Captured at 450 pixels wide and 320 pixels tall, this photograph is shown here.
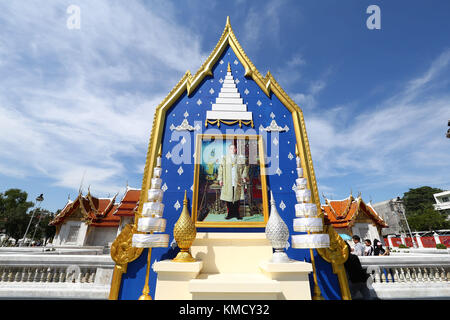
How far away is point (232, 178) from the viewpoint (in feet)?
14.3

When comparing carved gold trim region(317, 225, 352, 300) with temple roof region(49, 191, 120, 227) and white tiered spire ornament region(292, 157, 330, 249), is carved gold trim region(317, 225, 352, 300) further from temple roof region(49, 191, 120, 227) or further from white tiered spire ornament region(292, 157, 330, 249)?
temple roof region(49, 191, 120, 227)

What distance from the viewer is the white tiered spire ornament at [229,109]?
4930 mm

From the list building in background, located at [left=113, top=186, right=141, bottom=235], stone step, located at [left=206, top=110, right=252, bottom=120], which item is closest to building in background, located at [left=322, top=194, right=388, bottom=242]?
stone step, located at [left=206, top=110, right=252, bottom=120]

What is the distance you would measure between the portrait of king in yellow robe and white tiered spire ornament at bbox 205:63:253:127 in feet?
2.57

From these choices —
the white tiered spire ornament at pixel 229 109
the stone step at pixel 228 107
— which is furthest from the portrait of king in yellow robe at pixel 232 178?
the stone step at pixel 228 107

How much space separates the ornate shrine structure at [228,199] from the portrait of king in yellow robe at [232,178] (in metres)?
0.02

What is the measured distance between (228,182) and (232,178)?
134 millimetres

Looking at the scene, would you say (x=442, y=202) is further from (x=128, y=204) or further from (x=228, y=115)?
(x=128, y=204)

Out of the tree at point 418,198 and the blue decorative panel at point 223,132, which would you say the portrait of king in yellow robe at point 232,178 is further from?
the tree at point 418,198

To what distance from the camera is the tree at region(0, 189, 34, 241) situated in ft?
75.7

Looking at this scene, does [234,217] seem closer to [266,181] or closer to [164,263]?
[266,181]

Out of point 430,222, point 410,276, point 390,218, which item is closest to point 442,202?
point 390,218

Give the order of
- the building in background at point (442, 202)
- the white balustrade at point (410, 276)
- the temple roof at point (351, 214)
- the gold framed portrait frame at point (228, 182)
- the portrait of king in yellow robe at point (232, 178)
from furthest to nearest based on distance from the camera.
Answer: the building in background at point (442, 202) → the temple roof at point (351, 214) → the portrait of king in yellow robe at point (232, 178) → the gold framed portrait frame at point (228, 182) → the white balustrade at point (410, 276)
